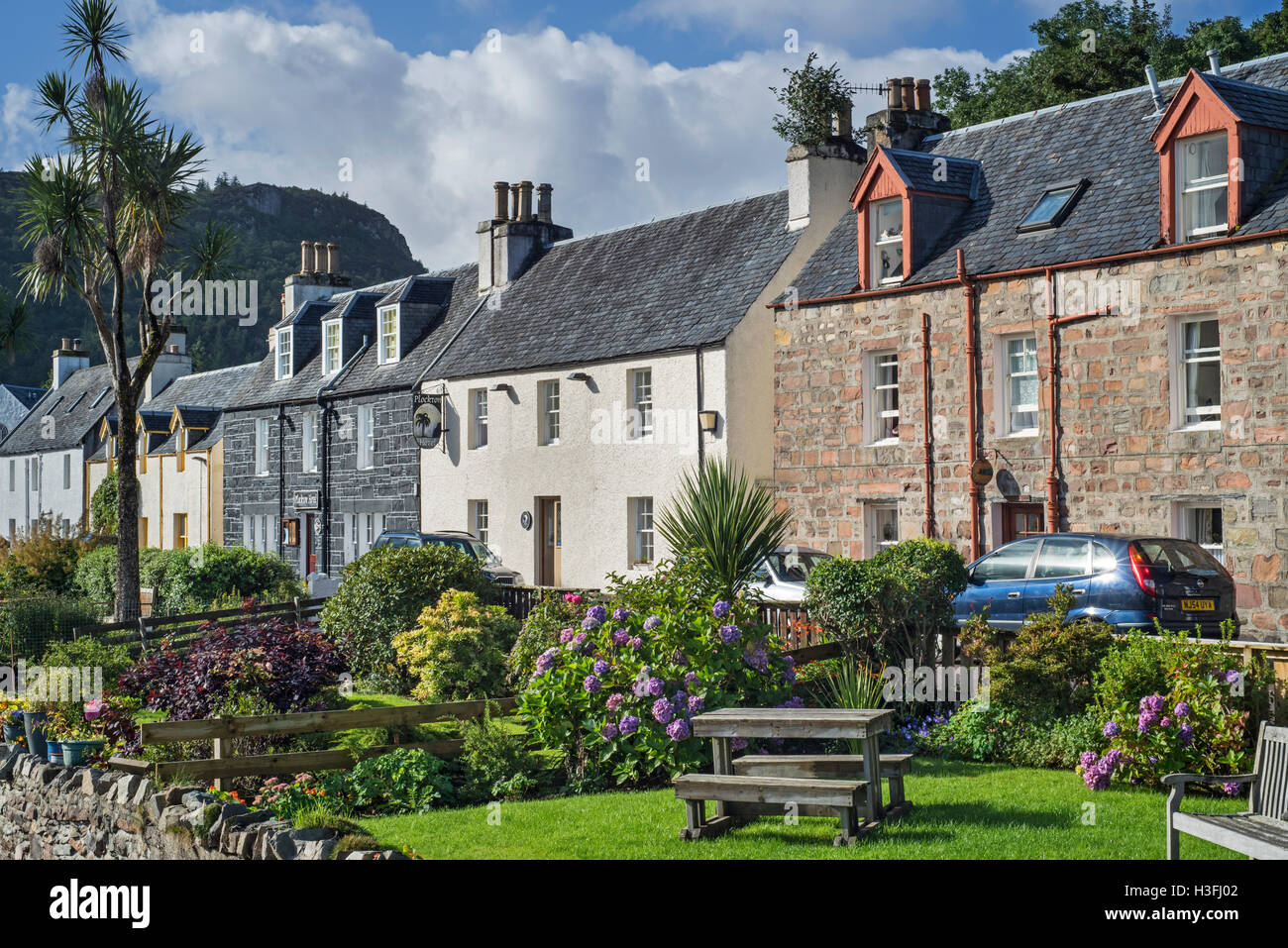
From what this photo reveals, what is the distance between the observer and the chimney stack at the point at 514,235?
34.2 m

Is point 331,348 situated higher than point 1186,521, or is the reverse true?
point 331,348

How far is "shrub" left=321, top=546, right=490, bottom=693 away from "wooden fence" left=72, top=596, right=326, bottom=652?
2.18 metres

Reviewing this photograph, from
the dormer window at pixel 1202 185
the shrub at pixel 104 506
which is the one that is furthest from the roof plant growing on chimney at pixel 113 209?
the shrub at pixel 104 506

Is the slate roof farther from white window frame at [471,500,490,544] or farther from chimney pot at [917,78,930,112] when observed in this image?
white window frame at [471,500,490,544]

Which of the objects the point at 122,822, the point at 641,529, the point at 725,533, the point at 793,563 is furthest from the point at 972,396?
the point at 122,822

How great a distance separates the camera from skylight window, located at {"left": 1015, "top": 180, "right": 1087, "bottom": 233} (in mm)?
21125

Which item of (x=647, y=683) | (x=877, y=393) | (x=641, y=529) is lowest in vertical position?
(x=647, y=683)

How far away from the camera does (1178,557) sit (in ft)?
50.9

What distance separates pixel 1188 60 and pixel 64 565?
2934 cm

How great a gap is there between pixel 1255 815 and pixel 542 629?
7358 millimetres

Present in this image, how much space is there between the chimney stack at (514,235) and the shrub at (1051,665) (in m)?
23.5

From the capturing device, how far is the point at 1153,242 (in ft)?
63.4

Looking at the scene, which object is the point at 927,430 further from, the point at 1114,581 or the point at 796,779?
the point at 796,779
